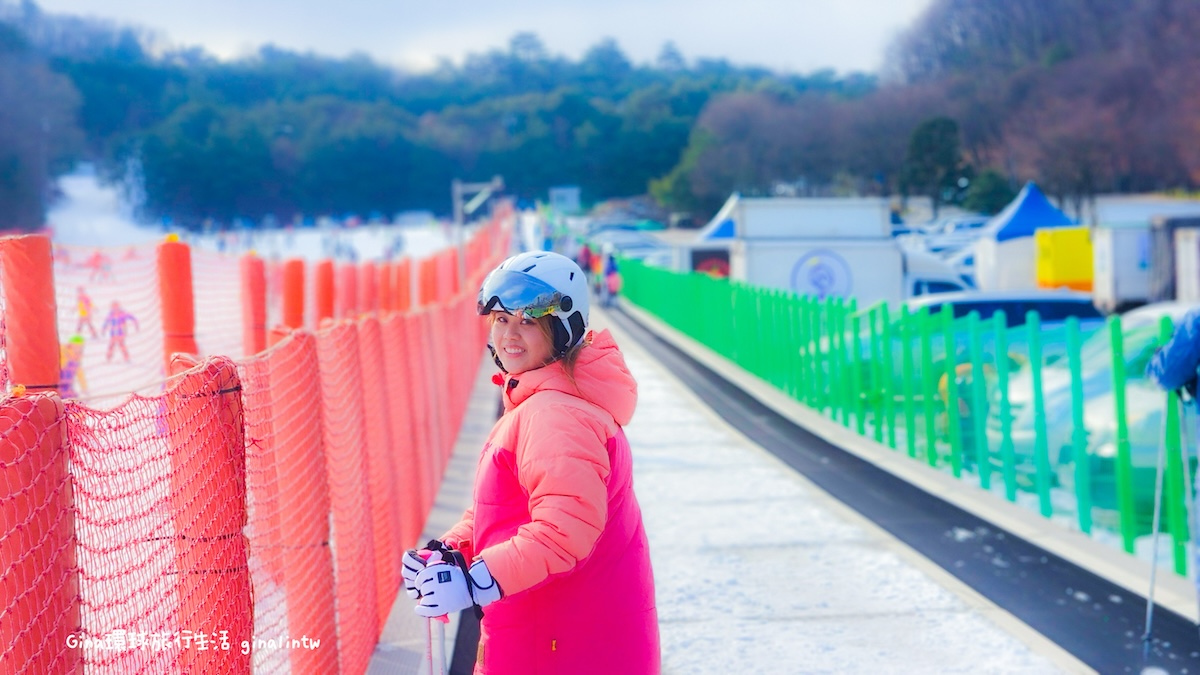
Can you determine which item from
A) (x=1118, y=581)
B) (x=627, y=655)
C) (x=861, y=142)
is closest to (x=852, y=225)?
(x=1118, y=581)

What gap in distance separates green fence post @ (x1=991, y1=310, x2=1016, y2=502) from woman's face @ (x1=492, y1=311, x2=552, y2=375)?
18.1ft

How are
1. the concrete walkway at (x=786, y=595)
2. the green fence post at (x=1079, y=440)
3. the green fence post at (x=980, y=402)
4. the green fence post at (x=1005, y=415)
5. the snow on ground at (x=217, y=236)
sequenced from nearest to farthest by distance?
the concrete walkway at (x=786, y=595) < the green fence post at (x=1079, y=440) < the green fence post at (x=1005, y=415) < the green fence post at (x=980, y=402) < the snow on ground at (x=217, y=236)

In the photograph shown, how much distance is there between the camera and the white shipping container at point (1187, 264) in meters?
21.2

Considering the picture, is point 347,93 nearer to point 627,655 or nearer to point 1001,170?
point 1001,170

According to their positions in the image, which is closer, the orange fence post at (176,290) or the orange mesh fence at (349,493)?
the orange mesh fence at (349,493)

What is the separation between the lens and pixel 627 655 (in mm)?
Result: 2955

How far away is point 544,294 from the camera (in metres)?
2.96

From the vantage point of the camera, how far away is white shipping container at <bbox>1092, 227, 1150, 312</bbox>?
74.9ft

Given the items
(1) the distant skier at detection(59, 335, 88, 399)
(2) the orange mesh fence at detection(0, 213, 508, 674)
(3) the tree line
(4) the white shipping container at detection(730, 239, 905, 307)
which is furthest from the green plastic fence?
(3) the tree line

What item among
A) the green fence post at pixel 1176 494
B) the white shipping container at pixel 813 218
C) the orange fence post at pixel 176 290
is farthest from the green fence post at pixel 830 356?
the white shipping container at pixel 813 218

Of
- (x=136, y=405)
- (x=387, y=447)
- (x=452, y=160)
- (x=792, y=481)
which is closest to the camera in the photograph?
(x=136, y=405)

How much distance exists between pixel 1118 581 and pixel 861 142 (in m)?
85.6

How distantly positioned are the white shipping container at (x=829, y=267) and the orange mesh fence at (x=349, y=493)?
56.4 ft

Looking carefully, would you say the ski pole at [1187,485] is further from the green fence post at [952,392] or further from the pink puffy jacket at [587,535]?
the pink puffy jacket at [587,535]
